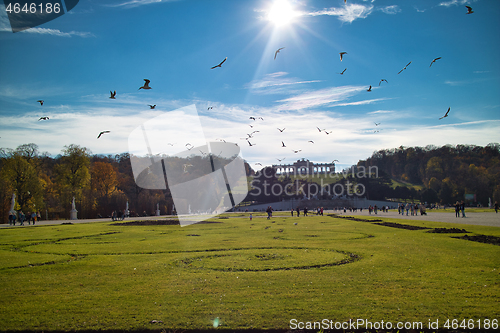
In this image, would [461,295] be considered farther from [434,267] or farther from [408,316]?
[434,267]

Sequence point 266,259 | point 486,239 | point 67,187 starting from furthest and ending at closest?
1. point 67,187
2. point 486,239
3. point 266,259

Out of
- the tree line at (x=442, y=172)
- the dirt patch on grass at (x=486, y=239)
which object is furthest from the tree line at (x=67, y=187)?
the tree line at (x=442, y=172)

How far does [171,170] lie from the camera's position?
7400 centimetres

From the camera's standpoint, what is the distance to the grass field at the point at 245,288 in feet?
19.0

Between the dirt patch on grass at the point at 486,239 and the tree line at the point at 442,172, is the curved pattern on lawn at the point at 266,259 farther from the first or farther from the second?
the tree line at the point at 442,172

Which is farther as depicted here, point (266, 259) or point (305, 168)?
point (305, 168)

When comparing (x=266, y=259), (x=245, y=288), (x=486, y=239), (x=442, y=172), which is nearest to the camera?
(x=245, y=288)

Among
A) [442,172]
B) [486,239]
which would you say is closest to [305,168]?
[442,172]

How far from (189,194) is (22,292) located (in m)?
58.3

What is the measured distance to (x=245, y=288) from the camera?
7480mm

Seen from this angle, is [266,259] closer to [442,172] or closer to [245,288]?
[245,288]

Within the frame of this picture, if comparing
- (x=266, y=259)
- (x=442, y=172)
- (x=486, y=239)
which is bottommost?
→ (x=266, y=259)

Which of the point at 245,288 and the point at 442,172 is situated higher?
the point at 442,172

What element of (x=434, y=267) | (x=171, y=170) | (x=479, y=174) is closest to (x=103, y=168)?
(x=171, y=170)
